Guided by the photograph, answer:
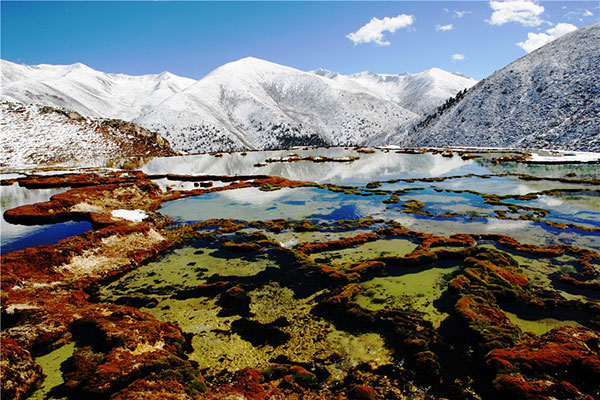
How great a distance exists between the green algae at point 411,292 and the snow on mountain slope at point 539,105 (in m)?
110

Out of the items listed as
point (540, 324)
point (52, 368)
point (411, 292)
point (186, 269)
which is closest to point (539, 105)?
point (540, 324)

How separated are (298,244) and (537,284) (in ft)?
47.1

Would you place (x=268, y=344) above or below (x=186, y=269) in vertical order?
below

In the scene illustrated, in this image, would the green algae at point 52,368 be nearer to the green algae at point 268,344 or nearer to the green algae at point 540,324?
Result: the green algae at point 268,344

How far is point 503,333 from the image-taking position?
10.3 m

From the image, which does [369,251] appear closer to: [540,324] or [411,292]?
[411,292]

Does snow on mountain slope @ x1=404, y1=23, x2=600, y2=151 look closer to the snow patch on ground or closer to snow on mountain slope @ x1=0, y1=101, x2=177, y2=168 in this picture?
the snow patch on ground

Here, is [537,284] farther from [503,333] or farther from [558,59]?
[558,59]

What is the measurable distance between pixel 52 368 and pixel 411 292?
14.9 m

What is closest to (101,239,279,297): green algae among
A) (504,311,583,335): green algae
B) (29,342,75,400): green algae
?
(29,342,75,400): green algae

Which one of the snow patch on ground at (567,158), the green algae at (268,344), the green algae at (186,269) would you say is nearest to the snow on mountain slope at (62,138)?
the green algae at (186,269)

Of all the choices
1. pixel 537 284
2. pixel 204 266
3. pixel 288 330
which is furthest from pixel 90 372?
pixel 537 284

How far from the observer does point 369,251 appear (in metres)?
19.4

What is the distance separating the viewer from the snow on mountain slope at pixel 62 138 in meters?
92.8
